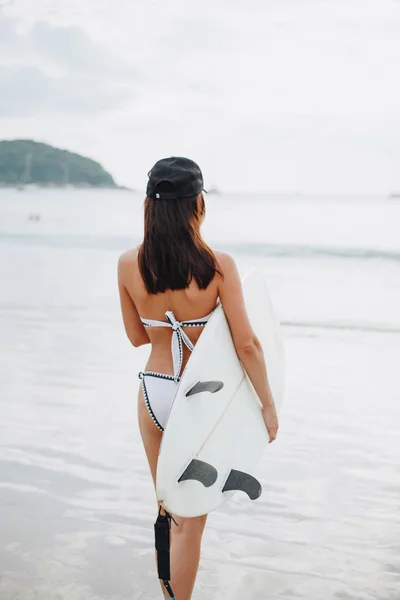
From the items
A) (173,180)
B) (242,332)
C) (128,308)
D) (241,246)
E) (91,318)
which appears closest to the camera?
(173,180)

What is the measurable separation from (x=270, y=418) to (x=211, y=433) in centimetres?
17

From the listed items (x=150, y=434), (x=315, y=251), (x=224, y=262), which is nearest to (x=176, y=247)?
(x=224, y=262)

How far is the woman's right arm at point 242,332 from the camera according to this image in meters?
1.95

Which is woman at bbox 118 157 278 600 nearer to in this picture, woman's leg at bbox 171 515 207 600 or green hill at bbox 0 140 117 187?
woman's leg at bbox 171 515 207 600

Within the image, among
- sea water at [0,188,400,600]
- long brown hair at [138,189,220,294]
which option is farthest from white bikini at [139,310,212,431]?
sea water at [0,188,400,600]

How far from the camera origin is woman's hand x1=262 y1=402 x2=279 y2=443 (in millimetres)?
2129

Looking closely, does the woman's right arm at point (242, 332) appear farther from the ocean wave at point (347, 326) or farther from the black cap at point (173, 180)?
the ocean wave at point (347, 326)

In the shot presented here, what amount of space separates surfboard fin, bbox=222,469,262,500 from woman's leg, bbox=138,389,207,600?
0.39ft

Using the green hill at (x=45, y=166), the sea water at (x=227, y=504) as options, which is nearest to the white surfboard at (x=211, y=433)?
the sea water at (x=227, y=504)

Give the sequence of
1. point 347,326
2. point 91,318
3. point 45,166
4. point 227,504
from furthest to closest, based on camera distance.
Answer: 1. point 45,166
2. point 91,318
3. point 347,326
4. point 227,504

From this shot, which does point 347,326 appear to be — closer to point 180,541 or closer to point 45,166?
point 180,541

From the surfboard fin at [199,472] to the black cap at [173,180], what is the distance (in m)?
0.68

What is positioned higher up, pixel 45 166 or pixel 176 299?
pixel 176 299

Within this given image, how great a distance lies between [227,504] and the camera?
3.19 meters
